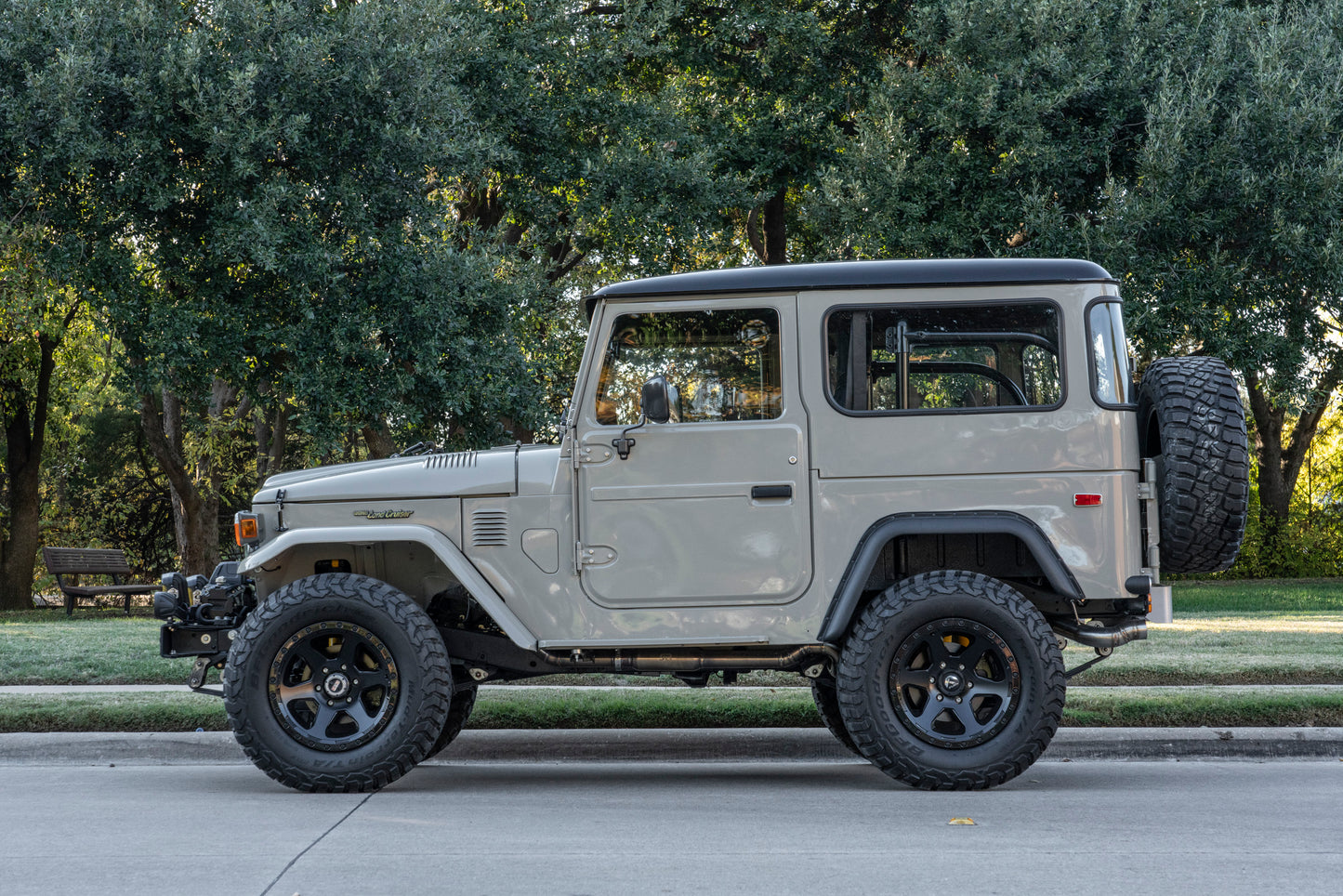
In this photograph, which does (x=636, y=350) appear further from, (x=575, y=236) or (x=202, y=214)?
(x=575, y=236)

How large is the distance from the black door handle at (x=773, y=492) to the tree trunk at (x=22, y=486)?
20.3 meters

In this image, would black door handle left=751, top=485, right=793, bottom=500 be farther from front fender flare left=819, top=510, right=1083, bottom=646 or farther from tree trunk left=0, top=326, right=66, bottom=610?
tree trunk left=0, top=326, right=66, bottom=610

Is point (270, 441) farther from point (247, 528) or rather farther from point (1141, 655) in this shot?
point (247, 528)

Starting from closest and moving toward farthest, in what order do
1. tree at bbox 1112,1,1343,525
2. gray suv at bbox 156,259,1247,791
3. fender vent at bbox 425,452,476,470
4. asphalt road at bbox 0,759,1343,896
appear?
1. asphalt road at bbox 0,759,1343,896
2. gray suv at bbox 156,259,1247,791
3. fender vent at bbox 425,452,476,470
4. tree at bbox 1112,1,1343,525

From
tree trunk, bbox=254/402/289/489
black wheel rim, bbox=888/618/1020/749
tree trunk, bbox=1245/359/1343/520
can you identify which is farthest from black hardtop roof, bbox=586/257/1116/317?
tree trunk, bbox=1245/359/1343/520

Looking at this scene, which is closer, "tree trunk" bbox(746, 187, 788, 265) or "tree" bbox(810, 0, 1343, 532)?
"tree" bbox(810, 0, 1343, 532)

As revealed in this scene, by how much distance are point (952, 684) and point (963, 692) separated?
7 centimetres

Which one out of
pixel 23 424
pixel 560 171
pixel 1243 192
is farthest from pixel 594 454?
pixel 23 424

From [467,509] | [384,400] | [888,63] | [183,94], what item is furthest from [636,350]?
[888,63]

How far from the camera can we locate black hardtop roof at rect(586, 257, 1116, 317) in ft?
21.1

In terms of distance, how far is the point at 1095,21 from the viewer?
15.2 meters

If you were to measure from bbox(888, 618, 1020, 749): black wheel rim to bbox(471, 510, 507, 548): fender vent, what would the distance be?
2086 millimetres

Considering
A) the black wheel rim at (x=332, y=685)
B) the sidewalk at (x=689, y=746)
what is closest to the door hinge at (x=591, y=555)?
the black wheel rim at (x=332, y=685)

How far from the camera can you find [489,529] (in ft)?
21.2
